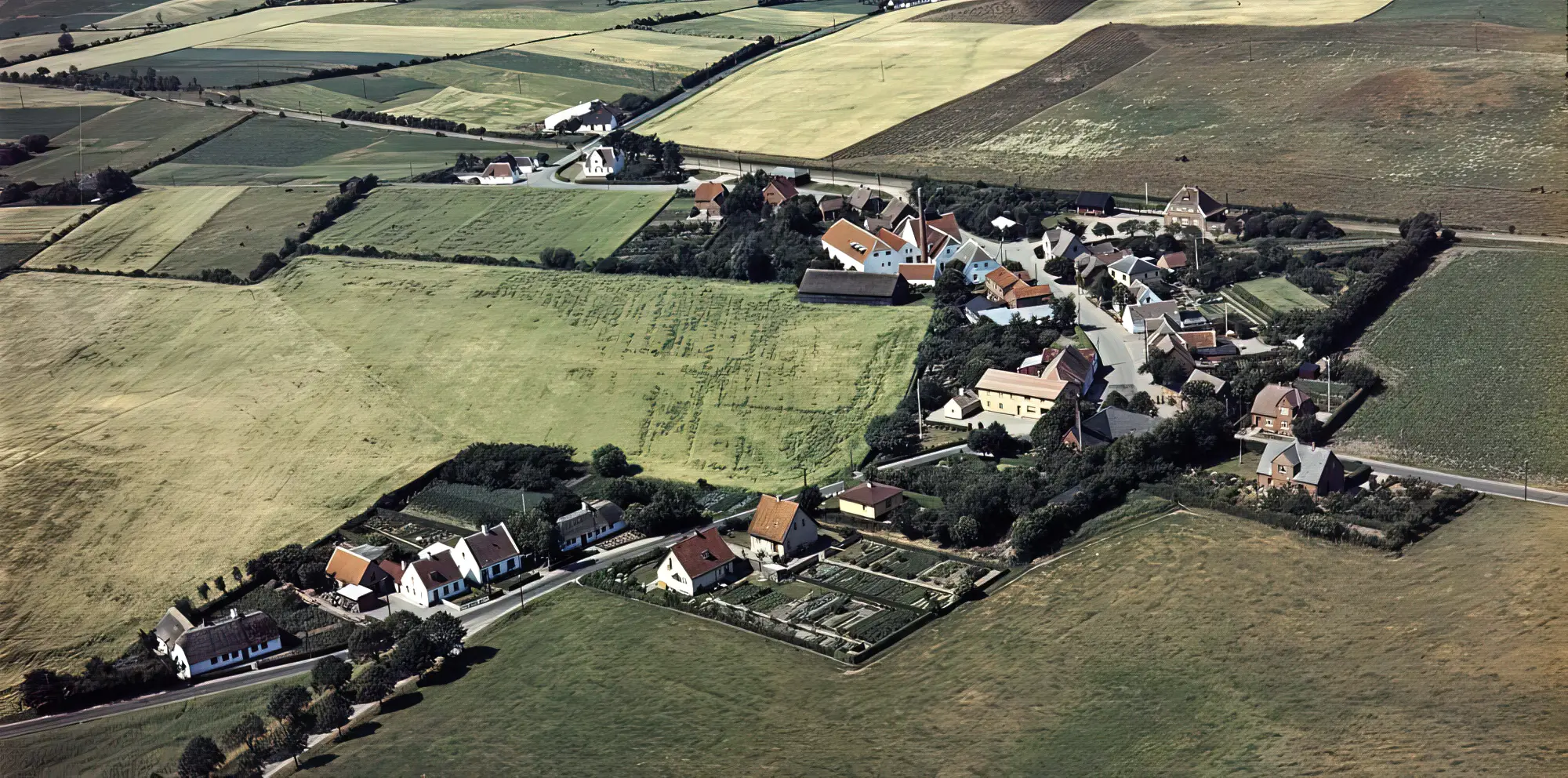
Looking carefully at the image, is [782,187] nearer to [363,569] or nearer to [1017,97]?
[1017,97]

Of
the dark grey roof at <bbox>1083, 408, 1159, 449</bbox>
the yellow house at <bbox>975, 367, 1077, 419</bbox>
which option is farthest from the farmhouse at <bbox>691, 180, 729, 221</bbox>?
the dark grey roof at <bbox>1083, 408, 1159, 449</bbox>

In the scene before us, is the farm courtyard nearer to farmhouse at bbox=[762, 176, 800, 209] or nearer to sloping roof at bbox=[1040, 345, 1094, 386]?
sloping roof at bbox=[1040, 345, 1094, 386]

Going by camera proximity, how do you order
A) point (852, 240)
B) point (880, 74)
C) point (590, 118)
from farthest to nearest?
point (880, 74), point (590, 118), point (852, 240)

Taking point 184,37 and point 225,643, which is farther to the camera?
point 184,37

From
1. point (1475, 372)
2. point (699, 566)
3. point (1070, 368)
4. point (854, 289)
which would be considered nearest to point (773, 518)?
point (699, 566)

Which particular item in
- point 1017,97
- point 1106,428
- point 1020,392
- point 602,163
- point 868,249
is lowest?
point 1106,428

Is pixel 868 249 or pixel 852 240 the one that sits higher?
pixel 852 240

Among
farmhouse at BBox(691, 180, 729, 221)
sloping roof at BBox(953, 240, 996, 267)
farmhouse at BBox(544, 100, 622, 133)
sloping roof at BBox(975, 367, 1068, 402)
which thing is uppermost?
farmhouse at BBox(544, 100, 622, 133)
